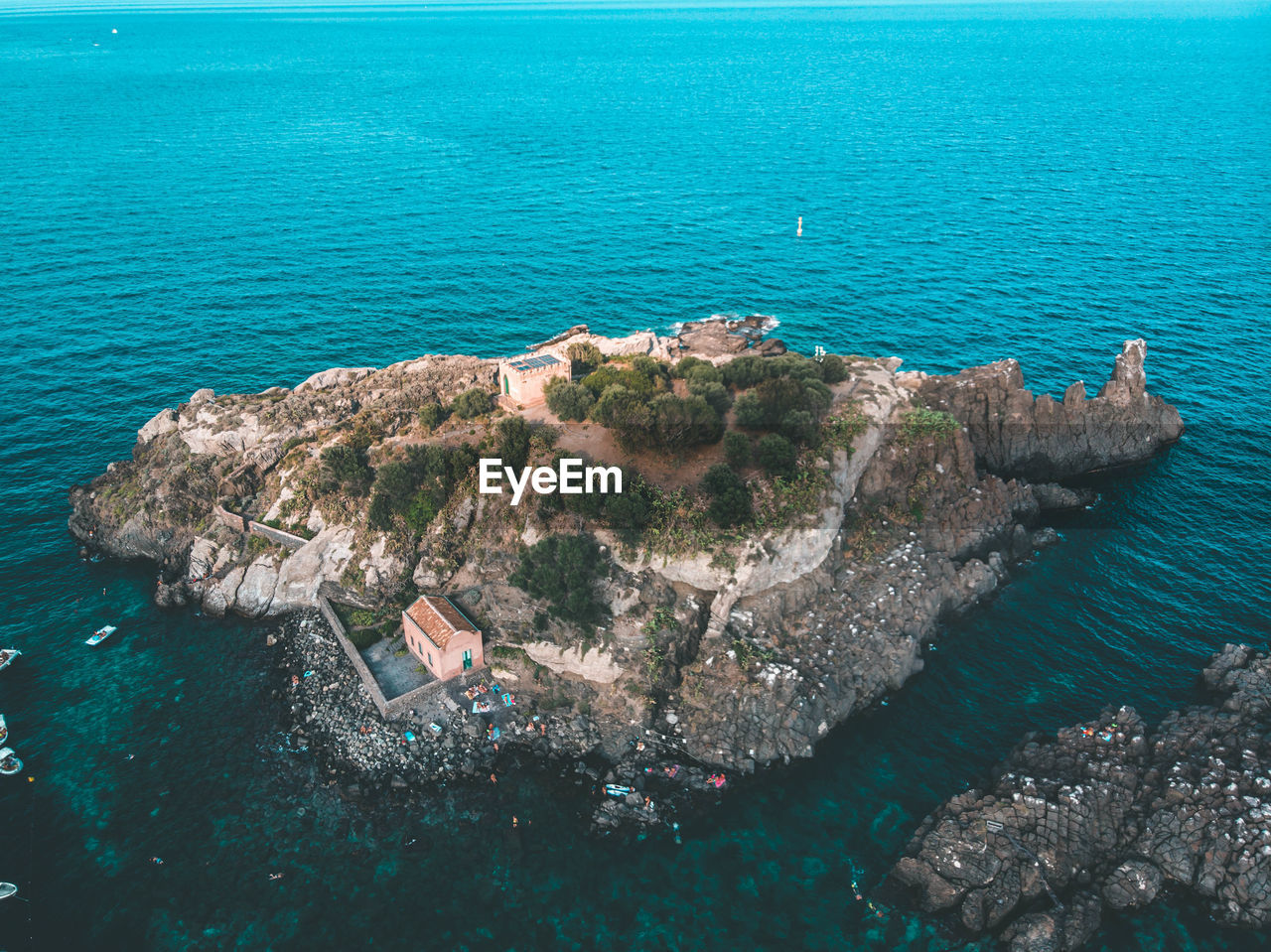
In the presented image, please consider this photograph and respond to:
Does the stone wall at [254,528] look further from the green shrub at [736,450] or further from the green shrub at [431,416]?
the green shrub at [736,450]

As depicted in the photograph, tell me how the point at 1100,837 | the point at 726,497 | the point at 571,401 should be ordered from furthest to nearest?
1. the point at 571,401
2. the point at 726,497
3. the point at 1100,837

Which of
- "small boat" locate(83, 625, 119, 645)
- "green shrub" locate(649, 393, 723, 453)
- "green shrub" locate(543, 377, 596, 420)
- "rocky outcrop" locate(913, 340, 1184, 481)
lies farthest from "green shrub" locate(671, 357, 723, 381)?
"small boat" locate(83, 625, 119, 645)

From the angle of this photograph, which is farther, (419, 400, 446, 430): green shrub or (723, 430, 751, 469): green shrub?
(419, 400, 446, 430): green shrub

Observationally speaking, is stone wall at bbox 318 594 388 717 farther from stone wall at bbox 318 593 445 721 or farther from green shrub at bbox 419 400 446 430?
green shrub at bbox 419 400 446 430

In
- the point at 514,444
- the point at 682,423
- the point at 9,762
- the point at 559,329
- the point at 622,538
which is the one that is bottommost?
the point at 9,762

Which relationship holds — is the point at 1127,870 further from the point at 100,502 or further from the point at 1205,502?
the point at 100,502

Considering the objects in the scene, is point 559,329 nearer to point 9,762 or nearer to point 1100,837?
point 9,762
